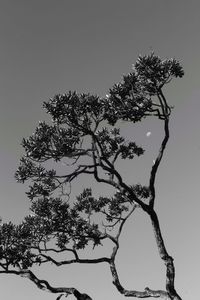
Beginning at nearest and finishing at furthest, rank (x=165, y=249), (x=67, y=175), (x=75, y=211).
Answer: (x=165, y=249), (x=67, y=175), (x=75, y=211)

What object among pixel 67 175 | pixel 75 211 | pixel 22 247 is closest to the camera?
pixel 67 175

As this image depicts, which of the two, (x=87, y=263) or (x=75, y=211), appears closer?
(x=87, y=263)

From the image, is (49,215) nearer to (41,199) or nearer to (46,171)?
(41,199)

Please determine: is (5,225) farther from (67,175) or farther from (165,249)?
(165,249)

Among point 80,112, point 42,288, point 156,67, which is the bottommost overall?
point 42,288

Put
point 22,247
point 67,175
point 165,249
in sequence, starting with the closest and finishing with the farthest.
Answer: point 165,249 → point 67,175 → point 22,247

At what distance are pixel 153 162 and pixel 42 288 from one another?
8.61 m

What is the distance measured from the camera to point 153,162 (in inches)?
846

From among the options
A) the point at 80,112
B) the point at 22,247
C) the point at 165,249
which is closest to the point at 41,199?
the point at 22,247

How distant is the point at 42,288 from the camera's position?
2159cm

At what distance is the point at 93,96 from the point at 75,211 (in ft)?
26.5

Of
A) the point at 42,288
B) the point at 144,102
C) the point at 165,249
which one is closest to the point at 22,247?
the point at 42,288

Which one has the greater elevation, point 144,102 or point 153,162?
point 144,102

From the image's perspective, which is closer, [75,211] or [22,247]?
[22,247]
